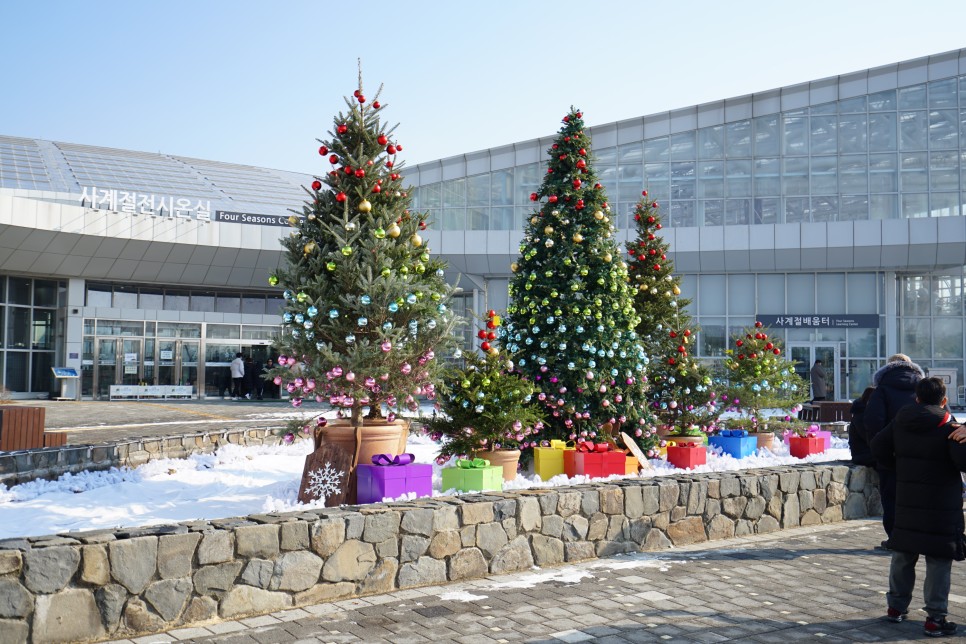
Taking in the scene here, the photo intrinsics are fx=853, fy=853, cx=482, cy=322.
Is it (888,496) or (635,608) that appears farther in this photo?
(888,496)

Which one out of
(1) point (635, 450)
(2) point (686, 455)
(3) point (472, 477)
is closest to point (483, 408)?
(3) point (472, 477)

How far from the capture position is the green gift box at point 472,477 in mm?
8412

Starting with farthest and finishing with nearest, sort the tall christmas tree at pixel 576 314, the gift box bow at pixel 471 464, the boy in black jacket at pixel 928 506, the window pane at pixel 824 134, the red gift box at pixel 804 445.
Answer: the window pane at pixel 824 134 → the red gift box at pixel 804 445 → the tall christmas tree at pixel 576 314 → the gift box bow at pixel 471 464 → the boy in black jacket at pixel 928 506

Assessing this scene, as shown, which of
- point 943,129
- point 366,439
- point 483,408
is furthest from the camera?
point 943,129

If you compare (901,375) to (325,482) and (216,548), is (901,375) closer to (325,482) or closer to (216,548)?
(325,482)

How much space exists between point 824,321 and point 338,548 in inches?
1070

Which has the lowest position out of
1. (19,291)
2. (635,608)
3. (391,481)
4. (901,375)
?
(635,608)

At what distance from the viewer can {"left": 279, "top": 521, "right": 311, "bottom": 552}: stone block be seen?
5750 millimetres

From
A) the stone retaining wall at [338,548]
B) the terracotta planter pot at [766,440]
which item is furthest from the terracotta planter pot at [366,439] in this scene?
the terracotta planter pot at [766,440]

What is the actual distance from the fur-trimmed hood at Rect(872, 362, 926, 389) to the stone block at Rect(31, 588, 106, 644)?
268 inches

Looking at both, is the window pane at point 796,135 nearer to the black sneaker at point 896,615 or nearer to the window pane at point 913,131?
the window pane at point 913,131

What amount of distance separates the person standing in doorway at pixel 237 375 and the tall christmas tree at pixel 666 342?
62.8 feet

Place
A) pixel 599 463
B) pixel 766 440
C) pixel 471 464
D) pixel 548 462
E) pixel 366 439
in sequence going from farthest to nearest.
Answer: pixel 766 440 → pixel 548 462 → pixel 599 463 → pixel 366 439 → pixel 471 464

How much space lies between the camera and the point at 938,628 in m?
5.28
